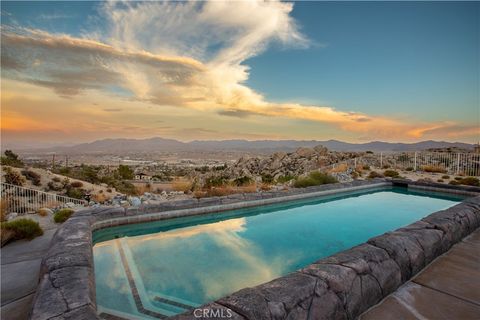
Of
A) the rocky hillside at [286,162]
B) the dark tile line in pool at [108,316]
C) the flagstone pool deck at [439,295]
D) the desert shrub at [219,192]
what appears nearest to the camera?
the flagstone pool deck at [439,295]

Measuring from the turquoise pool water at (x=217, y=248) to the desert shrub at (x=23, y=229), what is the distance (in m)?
0.92

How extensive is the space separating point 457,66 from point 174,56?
13.1 meters

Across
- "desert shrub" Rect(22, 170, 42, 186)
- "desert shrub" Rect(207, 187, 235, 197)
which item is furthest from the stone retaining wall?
"desert shrub" Rect(22, 170, 42, 186)

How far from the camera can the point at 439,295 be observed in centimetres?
223

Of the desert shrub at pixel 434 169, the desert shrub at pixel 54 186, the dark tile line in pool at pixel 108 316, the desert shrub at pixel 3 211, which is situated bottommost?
the desert shrub at pixel 54 186

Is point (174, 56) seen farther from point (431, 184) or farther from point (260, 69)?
point (431, 184)

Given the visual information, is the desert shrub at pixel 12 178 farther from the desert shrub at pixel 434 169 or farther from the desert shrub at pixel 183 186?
the desert shrub at pixel 434 169

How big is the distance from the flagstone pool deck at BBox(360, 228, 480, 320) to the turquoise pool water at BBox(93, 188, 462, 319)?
1.67 m

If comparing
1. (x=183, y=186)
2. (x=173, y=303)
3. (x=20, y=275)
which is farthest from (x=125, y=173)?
(x=173, y=303)

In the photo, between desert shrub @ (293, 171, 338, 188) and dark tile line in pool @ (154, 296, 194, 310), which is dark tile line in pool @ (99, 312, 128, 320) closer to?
dark tile line in pool @ (154, 296, 194, 310)

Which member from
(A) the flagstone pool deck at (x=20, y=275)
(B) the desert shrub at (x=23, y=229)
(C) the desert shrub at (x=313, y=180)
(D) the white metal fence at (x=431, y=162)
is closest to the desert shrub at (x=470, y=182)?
(D) the white metal fence at (x=431, y=162)

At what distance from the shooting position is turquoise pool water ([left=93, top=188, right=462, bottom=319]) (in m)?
2.98

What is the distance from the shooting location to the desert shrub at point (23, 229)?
382 cm

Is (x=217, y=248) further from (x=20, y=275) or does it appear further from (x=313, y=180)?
(x=313, y=180)
